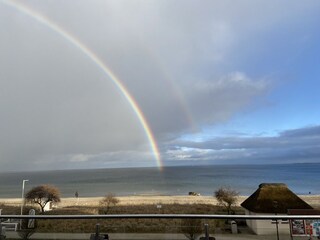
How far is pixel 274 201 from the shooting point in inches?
851

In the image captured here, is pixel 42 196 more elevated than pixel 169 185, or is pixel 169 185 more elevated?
pixel 169 185

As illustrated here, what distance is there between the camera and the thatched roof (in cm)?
2106

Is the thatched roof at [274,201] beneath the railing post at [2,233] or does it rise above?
beneath

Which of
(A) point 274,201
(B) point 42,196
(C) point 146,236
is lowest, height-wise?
(A) point 274,201

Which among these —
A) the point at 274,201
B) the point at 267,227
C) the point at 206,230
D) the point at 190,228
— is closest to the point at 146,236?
the point at 190,228

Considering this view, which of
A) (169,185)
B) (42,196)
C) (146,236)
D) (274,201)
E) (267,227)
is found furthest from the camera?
(169,185)

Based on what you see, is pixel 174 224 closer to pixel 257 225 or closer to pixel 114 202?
pixel 257 225

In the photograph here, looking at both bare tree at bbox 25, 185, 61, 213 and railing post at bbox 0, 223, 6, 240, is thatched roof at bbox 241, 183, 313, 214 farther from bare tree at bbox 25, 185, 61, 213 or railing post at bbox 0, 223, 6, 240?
bare tree at bbox 25, 185, 61, 213

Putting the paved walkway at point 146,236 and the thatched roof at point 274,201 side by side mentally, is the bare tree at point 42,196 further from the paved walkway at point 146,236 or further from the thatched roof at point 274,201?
the paved walkway at point 146,236

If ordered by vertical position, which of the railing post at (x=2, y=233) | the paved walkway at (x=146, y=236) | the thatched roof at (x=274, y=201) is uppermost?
the railing post at (x=2, y=233)

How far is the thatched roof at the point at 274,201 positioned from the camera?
69.1ft

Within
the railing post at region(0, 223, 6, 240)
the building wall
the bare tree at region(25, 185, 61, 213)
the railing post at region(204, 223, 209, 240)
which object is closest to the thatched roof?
the building wall

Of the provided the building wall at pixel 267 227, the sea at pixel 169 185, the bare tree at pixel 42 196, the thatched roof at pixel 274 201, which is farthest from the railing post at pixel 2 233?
the sea at pixel 169 185

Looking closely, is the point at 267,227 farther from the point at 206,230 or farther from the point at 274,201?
the point at 274,201
